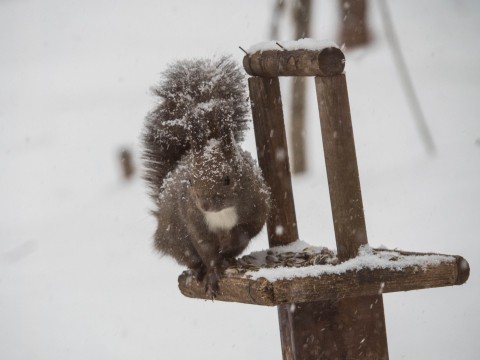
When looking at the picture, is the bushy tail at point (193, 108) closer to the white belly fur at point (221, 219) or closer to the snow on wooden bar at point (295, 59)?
the snow on wooden bar at point (295, 59)

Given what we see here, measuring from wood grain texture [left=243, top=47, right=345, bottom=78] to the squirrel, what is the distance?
0.38 ft

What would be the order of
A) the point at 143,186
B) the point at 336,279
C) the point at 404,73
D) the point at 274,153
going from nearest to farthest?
the point at 336,279 < the point at 274,153 < the point at 143,186 < the point at 404,73

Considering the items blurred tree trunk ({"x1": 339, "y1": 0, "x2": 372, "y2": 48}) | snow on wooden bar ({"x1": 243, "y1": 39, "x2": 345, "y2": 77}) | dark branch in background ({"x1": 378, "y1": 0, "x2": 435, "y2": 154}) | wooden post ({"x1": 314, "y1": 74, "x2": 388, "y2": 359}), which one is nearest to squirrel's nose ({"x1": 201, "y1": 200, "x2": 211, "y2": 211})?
wooden post ({"x1": 314, "y1": 74, "x2": 388, "y2": 359})

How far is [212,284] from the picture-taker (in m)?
2.93

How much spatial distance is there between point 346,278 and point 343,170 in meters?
0.42

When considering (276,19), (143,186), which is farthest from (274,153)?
(276,19)

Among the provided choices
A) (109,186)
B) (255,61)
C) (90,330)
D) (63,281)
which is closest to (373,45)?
(109,186)

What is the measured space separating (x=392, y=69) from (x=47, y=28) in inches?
387

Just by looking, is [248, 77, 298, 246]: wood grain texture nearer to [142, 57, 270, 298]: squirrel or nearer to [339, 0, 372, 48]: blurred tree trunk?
[142, 57, 270, 298]: squirrel

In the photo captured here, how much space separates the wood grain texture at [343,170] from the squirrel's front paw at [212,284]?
0.51 m

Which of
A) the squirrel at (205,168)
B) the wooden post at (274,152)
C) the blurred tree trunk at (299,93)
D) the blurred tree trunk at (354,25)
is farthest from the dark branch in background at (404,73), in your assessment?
the squirrel at (205,168)

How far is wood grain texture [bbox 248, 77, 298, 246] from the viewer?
11.2 ft

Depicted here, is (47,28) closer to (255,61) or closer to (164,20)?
(164,20)

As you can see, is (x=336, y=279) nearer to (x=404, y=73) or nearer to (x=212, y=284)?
(x=212, y=284)
